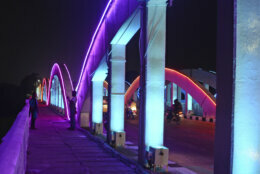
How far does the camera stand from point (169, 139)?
13.0 m

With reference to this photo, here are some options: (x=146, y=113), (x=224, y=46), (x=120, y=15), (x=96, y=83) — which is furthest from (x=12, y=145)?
(x=96, y=83)

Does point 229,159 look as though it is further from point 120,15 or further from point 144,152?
point 120,15

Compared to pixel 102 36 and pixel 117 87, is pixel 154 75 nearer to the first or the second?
pixel 117 87

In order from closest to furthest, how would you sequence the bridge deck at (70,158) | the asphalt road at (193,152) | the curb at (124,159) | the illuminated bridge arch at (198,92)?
the curb at (124,159), the bridge deck at (70,158), the asphalt road at (193,152), the illuminated bridge arch at (198,92)

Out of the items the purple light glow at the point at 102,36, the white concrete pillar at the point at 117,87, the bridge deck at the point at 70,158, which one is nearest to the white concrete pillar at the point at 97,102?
the purple light glow at the point at 102,36

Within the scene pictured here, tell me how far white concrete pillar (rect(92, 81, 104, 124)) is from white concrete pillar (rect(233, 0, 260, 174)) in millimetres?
10396

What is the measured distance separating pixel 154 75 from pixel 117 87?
3.38 metres

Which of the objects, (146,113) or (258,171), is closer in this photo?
(258,171)

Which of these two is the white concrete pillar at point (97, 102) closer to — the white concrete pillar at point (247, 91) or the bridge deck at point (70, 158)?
the bridge deck at point (70, 158)

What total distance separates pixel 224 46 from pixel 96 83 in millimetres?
10321

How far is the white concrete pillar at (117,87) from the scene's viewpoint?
34.1 ft

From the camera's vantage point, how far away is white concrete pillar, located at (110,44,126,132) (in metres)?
10.4

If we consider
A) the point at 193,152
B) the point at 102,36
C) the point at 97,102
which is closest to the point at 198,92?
the point at 97,102

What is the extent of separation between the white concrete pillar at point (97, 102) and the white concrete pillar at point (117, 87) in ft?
12.8
